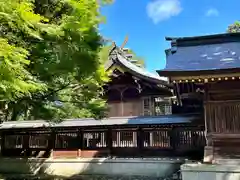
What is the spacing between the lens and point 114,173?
1185cm

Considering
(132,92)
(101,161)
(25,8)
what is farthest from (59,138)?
(25,8)

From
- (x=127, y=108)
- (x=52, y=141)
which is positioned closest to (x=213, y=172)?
(x=52, y=141)

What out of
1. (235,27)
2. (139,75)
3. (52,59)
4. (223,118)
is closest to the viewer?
(52,59)

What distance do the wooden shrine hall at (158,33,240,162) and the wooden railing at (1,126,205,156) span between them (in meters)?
3.18

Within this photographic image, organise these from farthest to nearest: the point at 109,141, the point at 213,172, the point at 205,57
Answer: the point at 109,141
the point at 205,57
the point at 213,172

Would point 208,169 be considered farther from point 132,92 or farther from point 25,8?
point 132,92

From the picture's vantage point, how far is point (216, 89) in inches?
328

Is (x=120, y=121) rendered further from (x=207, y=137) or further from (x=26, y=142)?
(x=207, y=137)

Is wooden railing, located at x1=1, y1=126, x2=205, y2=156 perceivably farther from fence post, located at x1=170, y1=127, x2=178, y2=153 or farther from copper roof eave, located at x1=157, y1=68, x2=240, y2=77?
copper roof eave, located at x1=157, y1=68, x2=240, y2=77

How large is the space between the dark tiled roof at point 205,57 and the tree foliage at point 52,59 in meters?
2.43

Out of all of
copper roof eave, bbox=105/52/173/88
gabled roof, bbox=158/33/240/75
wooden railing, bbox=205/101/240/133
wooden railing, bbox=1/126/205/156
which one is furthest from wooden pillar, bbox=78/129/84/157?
wooden railing, bbox=205/101/240/133

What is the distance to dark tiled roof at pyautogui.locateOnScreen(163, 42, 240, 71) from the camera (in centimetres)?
802

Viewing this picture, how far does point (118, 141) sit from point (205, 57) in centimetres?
572

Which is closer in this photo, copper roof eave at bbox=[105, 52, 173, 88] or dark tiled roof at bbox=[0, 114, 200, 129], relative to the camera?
dark tiled roof at bbox=[0, 114, 200, 129]
